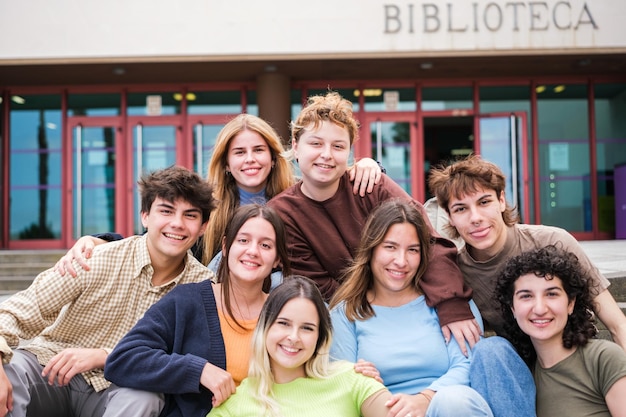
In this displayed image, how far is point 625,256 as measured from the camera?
21.6ft

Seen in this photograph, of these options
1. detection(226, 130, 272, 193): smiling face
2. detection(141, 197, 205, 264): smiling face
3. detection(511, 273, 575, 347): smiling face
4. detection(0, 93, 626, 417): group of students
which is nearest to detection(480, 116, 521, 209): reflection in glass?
detection(226, 130, 272, 193): smiling face

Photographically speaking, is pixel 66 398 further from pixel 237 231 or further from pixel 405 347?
pixel 405 347

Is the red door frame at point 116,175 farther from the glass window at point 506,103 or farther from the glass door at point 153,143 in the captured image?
the glass window at point 506,103

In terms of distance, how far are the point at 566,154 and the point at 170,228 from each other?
970 centimetres

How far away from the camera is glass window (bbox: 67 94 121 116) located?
10.6 meters

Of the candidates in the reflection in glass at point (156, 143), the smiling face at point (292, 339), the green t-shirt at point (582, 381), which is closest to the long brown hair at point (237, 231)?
the smiling face at point (292, 339)

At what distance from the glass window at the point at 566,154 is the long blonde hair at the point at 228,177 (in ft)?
26.9

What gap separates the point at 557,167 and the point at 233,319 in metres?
9.60

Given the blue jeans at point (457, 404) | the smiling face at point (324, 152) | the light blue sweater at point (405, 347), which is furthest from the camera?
the smiling face at point (324, 152)

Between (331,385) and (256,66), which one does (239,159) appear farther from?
(256,66)

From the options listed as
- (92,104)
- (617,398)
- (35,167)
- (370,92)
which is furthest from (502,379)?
(35,167)

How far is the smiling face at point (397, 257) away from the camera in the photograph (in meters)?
2.71

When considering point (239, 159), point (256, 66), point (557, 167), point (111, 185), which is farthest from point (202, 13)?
point (557, 167)

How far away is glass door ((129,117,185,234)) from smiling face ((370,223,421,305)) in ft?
27.3
